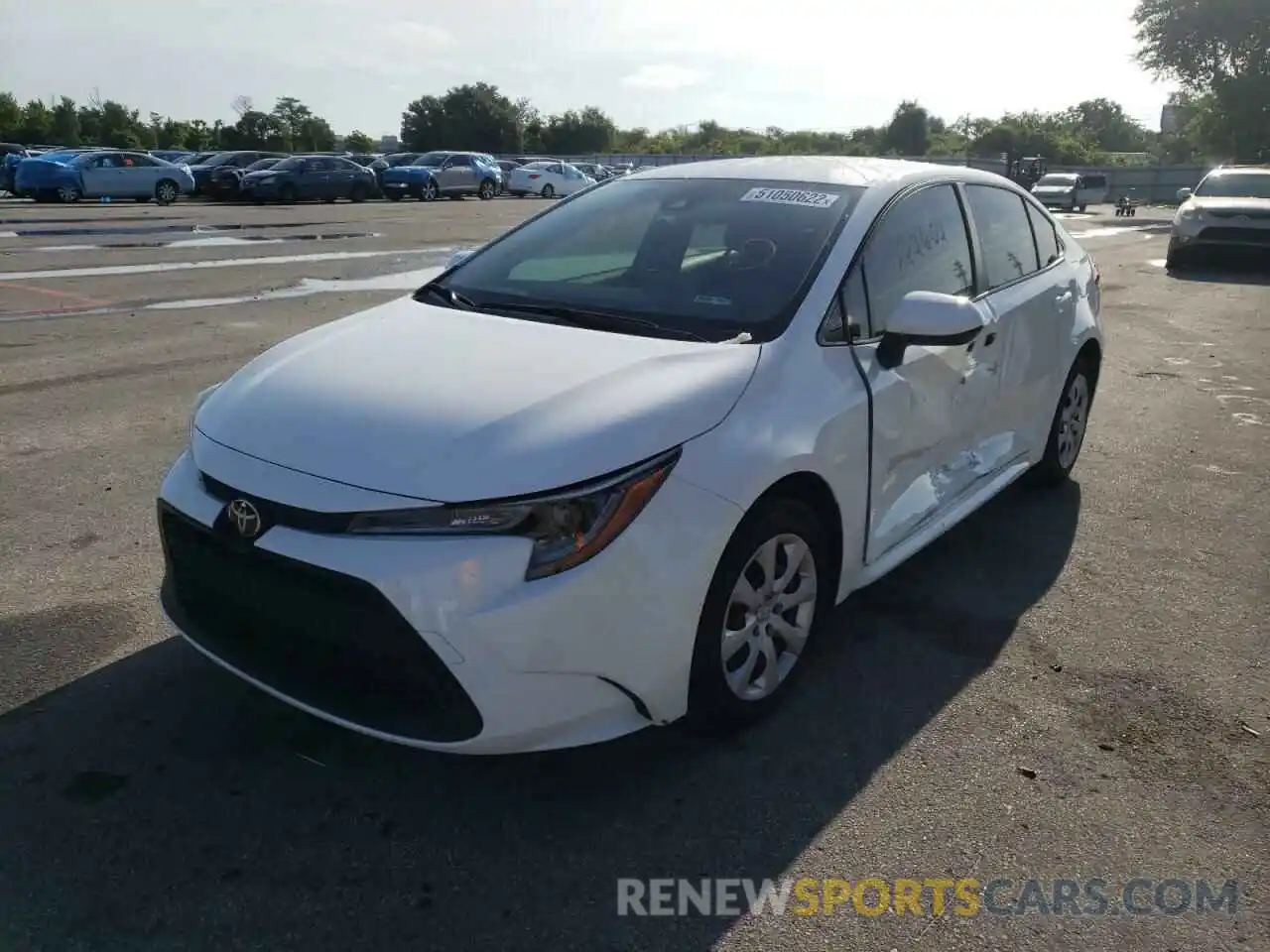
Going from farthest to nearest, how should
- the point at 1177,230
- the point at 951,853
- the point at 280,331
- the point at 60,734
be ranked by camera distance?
the point at 1177,230
the point at 280,331
the point at 60,734
the point at 951,853

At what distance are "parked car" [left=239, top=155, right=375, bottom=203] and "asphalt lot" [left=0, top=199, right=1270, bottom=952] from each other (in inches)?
1063

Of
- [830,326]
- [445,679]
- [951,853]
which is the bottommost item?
[951,853]

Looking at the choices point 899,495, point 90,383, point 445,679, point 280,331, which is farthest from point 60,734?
point 280,331

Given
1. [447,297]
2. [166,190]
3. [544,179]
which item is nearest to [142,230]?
[166,190]

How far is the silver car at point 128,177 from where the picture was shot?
89.8 feet

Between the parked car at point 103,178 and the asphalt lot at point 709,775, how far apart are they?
2503cm

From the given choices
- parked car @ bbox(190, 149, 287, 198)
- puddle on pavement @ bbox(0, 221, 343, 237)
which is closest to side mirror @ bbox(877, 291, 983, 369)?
puddle on pavement @ bbox(0, 221, 343, 237)

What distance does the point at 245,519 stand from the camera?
274cm

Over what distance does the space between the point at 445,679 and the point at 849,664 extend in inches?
66.1

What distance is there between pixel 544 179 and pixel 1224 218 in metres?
26.7

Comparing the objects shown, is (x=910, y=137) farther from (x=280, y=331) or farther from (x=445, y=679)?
(x=445, y=679)

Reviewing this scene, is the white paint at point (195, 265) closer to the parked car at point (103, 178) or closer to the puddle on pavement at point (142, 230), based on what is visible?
the puddle on pavement at point (142, 230)

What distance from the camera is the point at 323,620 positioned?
263 cm

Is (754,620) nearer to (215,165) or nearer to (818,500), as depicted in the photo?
(818,500)
